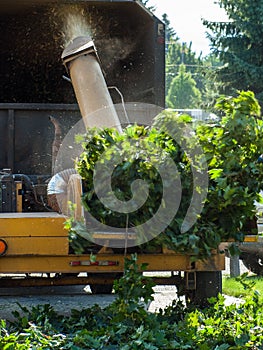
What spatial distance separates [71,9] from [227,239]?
4.73 m

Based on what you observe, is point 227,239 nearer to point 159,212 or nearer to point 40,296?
point 159,212

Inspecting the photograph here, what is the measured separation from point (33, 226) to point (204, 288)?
1540mm

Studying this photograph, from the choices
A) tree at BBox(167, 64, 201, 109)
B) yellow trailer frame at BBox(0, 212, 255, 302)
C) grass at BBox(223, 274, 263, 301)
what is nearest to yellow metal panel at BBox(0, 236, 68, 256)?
yellow trailer frame at BBox(0, 212, 255, 302)

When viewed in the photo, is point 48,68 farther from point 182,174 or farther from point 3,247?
point 182,174

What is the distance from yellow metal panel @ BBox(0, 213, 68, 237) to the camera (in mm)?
6742

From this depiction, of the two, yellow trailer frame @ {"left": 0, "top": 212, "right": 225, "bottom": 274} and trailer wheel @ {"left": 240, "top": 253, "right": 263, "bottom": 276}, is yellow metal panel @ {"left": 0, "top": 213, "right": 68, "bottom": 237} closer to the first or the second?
yellow trailer frame @ {"left": 0, "top": 212, "right": 225, "bottom": 274}

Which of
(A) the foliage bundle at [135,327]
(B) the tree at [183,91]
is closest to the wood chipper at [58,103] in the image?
(A) the foliage bundle at [135,327]

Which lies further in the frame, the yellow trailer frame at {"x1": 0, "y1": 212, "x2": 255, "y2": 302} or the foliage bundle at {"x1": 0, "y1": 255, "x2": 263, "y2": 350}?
the yellow trailer frame at {"x1": 0, "y1": 212, "x2": 255, "y2": 302}

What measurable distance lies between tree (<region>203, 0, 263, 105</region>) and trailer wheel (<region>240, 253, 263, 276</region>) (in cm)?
1262

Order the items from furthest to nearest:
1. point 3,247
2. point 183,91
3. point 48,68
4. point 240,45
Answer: point 183,91 → point 240,45 → point 48,68 → point 3,247

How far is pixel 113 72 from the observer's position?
1059 cm

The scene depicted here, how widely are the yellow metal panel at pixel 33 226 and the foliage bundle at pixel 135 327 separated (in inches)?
22.7

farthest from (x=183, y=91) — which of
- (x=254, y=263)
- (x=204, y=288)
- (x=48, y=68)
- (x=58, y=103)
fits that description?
(x=204, y=288)

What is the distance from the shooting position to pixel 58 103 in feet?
34.0
